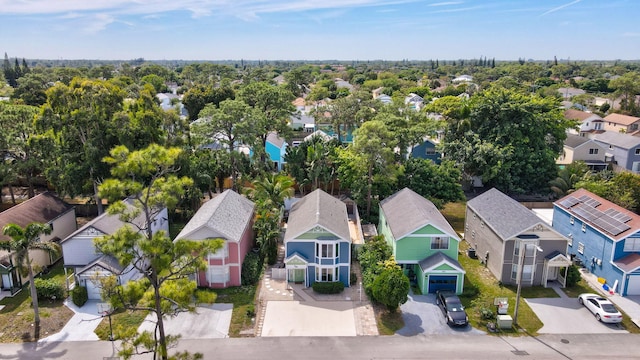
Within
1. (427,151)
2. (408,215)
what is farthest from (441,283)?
→ (427,151)

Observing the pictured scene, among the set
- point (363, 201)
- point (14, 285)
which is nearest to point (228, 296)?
point (14, 285)

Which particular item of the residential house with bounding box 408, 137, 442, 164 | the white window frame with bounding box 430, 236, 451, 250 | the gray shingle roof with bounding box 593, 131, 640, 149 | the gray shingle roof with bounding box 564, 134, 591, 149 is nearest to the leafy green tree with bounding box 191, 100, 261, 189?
the white window frame with bounding box 430, 236, 451, 250

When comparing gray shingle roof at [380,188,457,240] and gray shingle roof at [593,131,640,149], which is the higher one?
gray shingle roof at [593,131,640,149]

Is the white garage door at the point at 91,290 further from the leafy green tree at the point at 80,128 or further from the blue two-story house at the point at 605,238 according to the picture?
the blue two-story house at the point at 605,238

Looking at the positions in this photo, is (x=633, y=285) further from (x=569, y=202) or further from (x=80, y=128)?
(x=80, y=128)

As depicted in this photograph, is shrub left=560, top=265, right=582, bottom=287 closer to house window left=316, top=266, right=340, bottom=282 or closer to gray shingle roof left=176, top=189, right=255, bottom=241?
house window left=316, top=266, right=340, bottom=282

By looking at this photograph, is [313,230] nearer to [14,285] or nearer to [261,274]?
[261,274]
